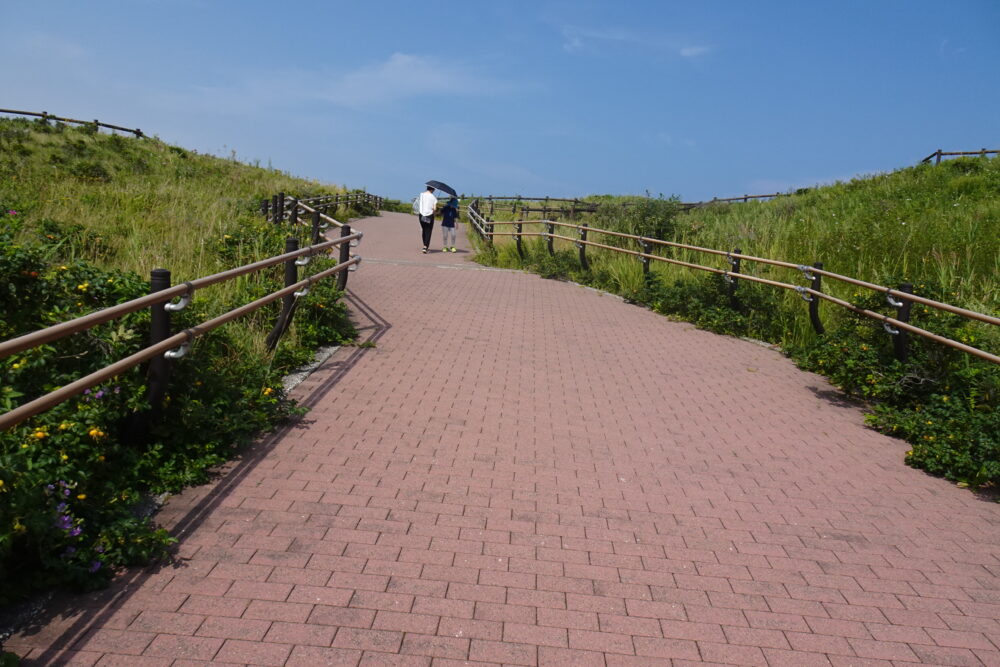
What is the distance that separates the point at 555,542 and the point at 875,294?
19.0 ft

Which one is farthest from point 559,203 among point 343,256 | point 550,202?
point 343,256

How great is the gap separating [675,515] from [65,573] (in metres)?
3.37

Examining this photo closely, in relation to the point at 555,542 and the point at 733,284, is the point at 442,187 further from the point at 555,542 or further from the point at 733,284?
the point at 555,542

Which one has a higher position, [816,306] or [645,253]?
[645,253]

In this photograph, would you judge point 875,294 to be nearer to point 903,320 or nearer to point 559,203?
point 903,320

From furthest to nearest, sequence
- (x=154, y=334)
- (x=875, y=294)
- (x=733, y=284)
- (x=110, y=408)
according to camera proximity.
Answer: (x=733, y=284), (x=875, y=294), (x=154, y=334), (x=110, y=408)

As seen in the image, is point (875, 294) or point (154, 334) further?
point (875, 294)

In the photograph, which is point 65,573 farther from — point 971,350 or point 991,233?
point 991,233

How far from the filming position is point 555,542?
4426 millimetres

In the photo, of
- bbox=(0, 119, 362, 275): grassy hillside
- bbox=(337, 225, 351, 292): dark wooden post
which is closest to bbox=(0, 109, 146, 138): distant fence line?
bbox=(0, 119, 362, 275): grassy hillside

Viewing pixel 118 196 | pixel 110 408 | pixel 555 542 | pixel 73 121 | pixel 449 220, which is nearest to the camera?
pixel 555 542

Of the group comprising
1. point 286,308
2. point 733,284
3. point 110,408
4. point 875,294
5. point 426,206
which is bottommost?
point 110,408

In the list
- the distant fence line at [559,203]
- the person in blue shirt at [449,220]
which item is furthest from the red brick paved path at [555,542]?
the distant fence line at [559,203]

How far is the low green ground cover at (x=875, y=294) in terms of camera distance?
6.65 meters
